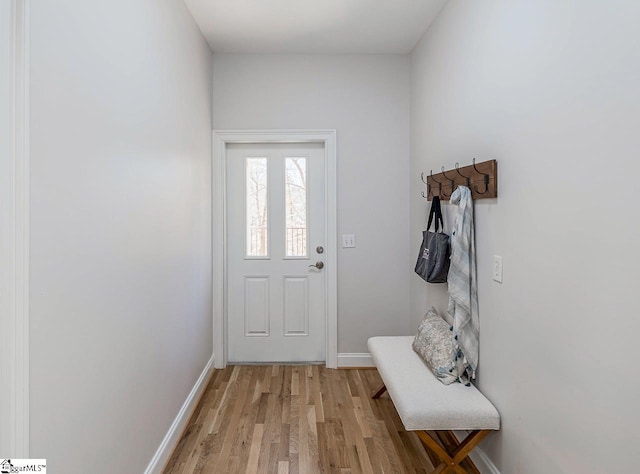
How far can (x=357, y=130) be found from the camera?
3.20m

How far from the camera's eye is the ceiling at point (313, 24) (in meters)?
2.44

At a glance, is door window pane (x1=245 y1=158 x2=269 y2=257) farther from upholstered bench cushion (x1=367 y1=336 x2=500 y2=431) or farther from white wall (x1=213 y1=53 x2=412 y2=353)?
upholstered bench cushion (x1=367 y1=336 x2=500 y2=431)

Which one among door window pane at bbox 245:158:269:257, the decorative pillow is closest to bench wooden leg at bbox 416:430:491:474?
the decorative pillow

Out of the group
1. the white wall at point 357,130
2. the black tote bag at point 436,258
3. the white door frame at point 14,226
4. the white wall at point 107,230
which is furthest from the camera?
the white wall at point 357,130

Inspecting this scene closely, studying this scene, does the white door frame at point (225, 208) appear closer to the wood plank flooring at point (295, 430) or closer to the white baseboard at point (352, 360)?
the white baseboard at point (352, 360)

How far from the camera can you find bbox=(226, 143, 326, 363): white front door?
10.8ft

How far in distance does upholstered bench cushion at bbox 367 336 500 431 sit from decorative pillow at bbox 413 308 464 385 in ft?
0.15

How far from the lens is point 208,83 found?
3.01 m

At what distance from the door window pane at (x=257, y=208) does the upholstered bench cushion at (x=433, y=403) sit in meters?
1.62

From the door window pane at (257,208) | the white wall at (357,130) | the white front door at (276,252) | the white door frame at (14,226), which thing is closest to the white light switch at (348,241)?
the white wall at (357,130)

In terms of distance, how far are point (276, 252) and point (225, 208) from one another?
568 mm

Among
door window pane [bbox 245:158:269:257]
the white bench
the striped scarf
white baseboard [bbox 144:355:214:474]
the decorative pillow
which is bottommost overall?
white baseboard [bbox 144:355:214:474]

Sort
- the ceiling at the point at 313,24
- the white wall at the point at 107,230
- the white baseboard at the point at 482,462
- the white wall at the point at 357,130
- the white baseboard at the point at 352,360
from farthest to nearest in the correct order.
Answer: the white baseboard at the point at 352,360
the white wall at the point at 357,130
the ceiling at the point at 313,24
the white baseboard at the point at 482,462
the white wall at the point at 107,230

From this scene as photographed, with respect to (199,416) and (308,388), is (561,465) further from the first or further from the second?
(199,416)
